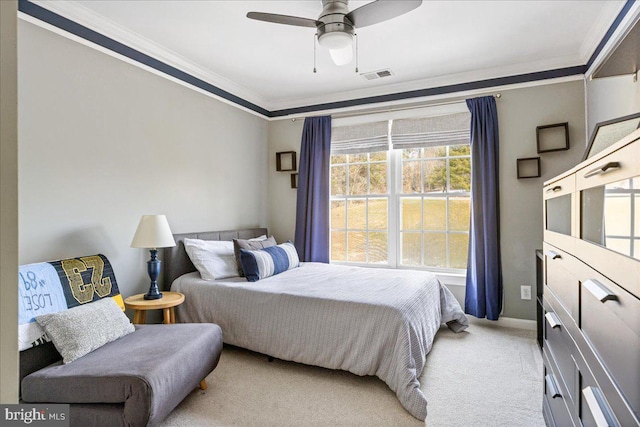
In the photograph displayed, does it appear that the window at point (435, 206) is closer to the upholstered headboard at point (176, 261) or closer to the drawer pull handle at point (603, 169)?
the upholstered headboard at point (176, 261)

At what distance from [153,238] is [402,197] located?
271cm

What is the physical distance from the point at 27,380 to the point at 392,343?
78.5 inches

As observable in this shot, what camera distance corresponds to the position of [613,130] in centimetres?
138

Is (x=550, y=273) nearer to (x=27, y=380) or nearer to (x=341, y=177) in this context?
(x=27, y=380)

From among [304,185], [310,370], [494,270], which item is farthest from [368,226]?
[310,370]

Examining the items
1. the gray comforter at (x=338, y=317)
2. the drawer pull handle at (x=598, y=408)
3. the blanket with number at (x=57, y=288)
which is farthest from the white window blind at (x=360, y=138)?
the drawer pull handle at (x=598, y=408)

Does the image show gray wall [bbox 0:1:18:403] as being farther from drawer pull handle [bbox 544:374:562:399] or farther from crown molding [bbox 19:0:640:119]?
crown molding [bbox 19:0:640:119]

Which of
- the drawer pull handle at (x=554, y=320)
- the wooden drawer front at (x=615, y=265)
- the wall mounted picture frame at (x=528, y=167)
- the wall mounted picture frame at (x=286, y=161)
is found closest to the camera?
the wooden drawer front at (x=615, y=265)

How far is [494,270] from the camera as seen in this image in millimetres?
3557

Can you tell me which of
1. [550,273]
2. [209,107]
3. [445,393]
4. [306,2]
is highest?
[306,2]

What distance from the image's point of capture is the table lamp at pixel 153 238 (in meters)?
2.72

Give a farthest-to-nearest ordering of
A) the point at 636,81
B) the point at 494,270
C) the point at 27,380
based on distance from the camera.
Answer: the point at 494,270 < the point at 636,81 < the point at 27,380

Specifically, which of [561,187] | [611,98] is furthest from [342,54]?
[611,98]

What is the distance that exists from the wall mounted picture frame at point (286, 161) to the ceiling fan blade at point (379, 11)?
2503 mm
